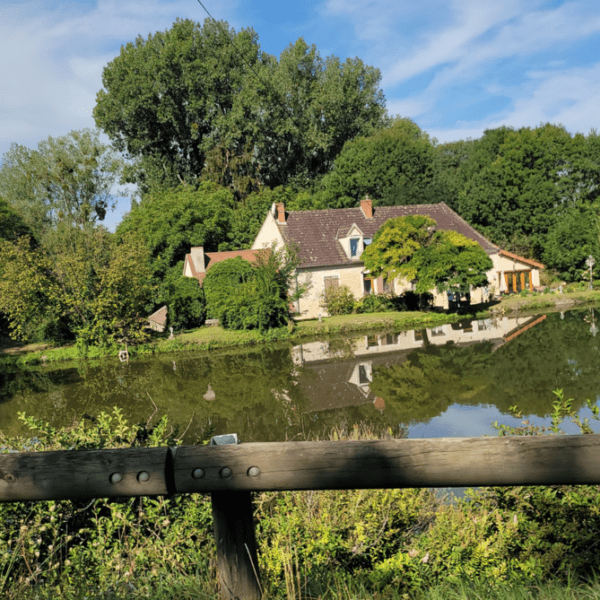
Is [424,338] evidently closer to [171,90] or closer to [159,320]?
[159,320]

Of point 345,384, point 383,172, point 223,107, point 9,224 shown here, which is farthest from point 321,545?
point 223,107

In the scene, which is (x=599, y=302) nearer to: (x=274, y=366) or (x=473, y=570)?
(x=274, y=366)

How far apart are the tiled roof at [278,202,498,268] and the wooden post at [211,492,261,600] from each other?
28.4m

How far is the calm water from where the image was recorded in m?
11.5

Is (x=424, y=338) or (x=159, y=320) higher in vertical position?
(x=159, y=320)

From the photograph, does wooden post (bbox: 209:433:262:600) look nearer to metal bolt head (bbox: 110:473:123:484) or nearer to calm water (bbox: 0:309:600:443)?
metal bolt head (bbox: 110:473:123:484)

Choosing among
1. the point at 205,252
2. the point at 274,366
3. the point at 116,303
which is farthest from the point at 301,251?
the point at 274,366

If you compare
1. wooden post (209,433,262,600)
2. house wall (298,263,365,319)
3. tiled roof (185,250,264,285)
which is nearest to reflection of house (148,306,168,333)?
tiled roof (185,250,264,285)

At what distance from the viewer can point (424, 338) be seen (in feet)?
74.3

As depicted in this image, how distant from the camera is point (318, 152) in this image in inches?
1956

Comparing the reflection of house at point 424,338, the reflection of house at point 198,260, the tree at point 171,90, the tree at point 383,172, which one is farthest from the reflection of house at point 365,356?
the tree at point 171,90

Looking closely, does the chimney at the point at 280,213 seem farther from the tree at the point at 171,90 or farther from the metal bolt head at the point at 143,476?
the metal bolt head at the point at 143,476

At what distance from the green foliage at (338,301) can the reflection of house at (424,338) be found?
5.79 meters

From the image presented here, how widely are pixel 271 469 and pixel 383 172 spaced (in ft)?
139
